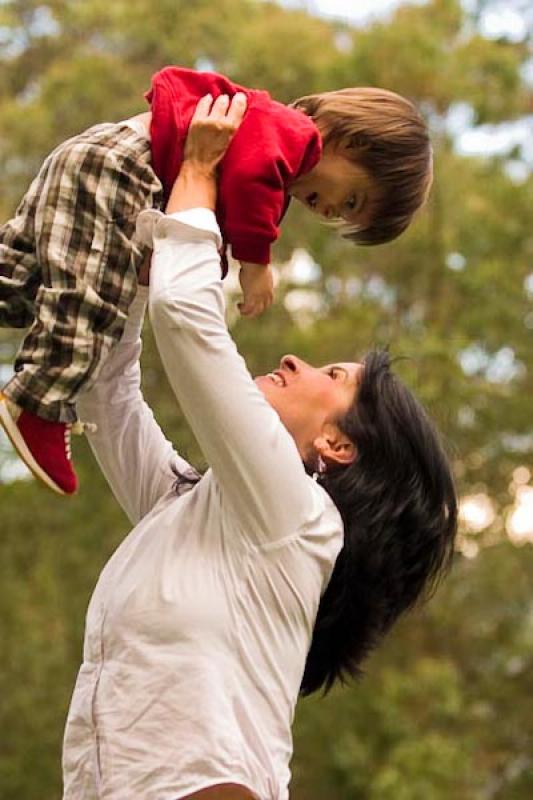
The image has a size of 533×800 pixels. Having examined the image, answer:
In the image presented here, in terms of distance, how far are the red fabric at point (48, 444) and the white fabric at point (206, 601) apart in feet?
0.47

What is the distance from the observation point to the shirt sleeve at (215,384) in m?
1.97

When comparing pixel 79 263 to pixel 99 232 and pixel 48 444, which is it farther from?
pixel 48 444

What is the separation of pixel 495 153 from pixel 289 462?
784 centimetres

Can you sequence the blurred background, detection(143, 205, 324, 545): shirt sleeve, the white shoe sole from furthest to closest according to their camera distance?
the blurred background < the white shoe sole < detection(143, 205, 324, 545): shirt sleeve

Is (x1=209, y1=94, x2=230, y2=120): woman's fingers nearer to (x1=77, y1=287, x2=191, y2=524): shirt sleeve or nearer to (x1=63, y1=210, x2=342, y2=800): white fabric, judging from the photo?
(x1=63, y1=210, x2=342, y2=800): white fabric

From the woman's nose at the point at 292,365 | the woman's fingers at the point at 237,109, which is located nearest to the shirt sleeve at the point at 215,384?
the woman's fingers at the point at 237,109

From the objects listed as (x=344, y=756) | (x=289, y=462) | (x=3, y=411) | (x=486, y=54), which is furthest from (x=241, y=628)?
(x=486, y=54)

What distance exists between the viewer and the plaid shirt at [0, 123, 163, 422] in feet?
6.84

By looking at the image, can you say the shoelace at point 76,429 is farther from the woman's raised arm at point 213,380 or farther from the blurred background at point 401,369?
the blurred background at point 401,369

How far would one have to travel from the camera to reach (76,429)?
2.22m

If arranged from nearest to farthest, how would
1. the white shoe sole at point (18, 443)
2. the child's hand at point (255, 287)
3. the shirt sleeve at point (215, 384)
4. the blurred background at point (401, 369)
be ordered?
the shirt sleeve at point (215, 384), the white shoe sole at point (18, 443), the child's hand at point (255, 287), the blurred background at point (401, 369)

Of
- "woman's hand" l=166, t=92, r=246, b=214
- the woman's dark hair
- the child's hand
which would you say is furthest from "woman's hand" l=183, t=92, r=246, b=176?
the woman's dark hair

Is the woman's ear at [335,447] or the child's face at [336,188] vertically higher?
the child's face at [336,188]

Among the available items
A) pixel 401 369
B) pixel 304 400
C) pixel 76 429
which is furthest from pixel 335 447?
pixel 401 369
